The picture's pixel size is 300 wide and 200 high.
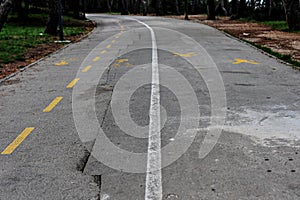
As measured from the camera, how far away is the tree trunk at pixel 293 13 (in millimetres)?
26531

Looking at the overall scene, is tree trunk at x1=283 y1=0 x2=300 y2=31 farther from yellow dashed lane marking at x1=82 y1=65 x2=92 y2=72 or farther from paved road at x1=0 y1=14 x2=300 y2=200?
yellow dashed lane marking at x1=82 y1=65 x2=92 y2=72

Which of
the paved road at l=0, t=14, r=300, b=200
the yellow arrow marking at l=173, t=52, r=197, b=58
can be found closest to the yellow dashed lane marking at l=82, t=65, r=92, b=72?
the paved road at l=0, t=14, r=300, b=200

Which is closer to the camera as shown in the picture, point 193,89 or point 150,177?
point 150,177

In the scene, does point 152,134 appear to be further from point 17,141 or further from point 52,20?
point 52,20

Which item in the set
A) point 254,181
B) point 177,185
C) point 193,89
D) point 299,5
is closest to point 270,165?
point 254,181

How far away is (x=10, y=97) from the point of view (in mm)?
9156

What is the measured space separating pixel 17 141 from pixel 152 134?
1936 millimetres

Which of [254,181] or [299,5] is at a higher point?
[299,5]

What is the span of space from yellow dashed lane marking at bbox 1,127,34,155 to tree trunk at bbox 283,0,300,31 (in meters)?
23.5

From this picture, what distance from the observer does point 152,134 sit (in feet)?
20.0

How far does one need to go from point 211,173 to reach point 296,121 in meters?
2.56

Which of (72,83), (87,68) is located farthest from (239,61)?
(72,83)

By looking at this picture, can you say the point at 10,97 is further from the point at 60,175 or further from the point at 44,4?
the point at 44,4

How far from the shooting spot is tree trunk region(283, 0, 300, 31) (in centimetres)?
2653
